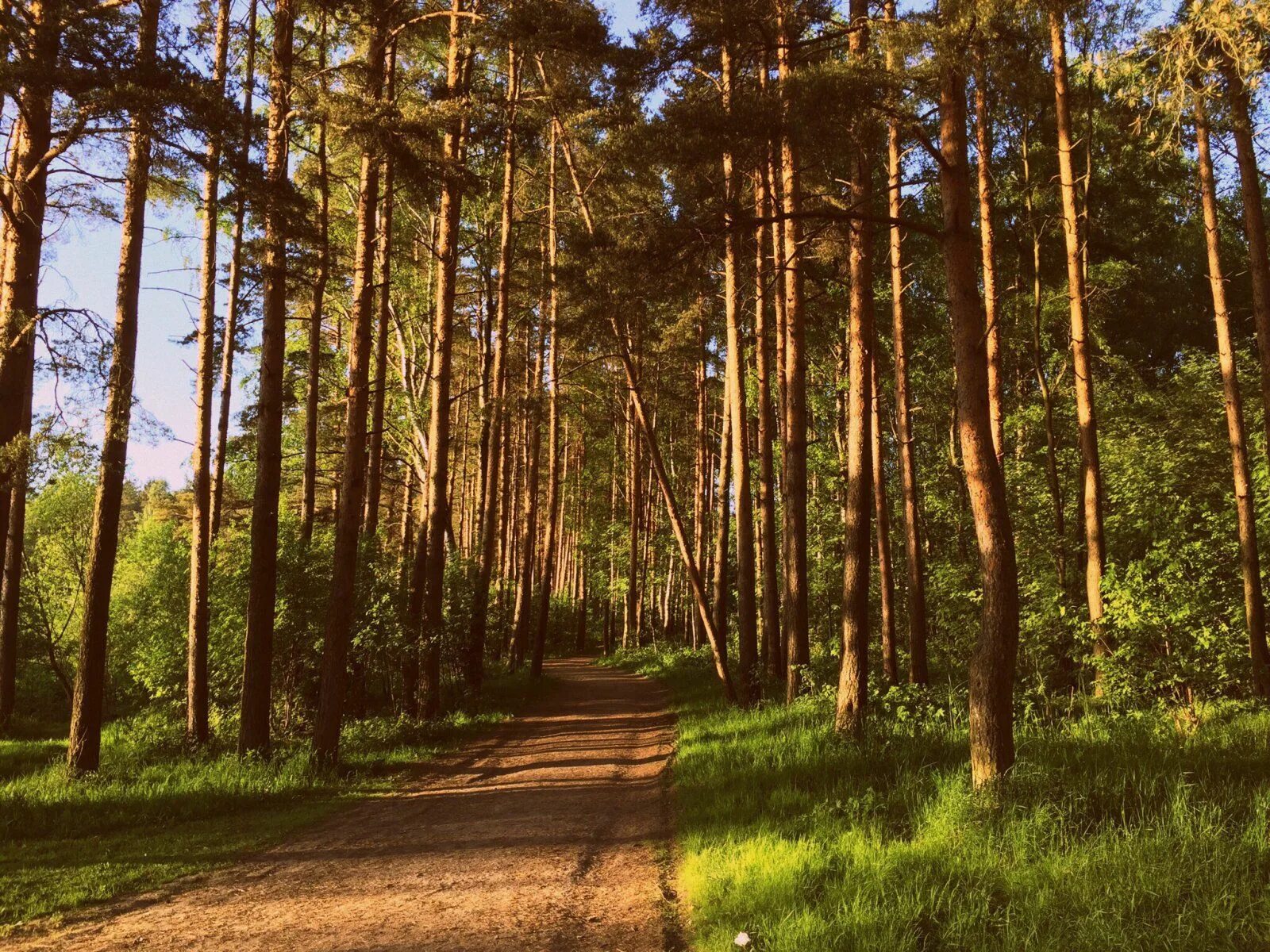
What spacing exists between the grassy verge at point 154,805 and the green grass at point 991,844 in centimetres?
405

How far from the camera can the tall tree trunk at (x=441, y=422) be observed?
526 inches

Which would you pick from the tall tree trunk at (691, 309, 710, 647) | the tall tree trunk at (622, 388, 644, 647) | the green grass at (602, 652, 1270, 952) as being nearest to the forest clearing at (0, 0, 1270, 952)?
the green grass at (602, 652, 1270, 952)

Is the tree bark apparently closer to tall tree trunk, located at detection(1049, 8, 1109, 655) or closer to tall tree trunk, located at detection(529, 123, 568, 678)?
tall tree trunk, located at detection(529, 123, 568, 678)

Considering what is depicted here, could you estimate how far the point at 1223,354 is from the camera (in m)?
11.6

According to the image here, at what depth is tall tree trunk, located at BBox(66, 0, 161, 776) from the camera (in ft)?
29.4

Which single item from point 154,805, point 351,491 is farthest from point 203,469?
point 154,805

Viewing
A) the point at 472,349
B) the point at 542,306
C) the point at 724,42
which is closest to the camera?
the point at 724,42

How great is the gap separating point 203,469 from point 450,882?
9481mm

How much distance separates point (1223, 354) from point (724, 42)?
8.90 m

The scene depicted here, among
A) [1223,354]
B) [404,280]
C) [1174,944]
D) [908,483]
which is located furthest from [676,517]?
[404,280]

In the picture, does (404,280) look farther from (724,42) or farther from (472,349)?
(724,42)

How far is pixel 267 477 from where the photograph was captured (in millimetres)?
10289

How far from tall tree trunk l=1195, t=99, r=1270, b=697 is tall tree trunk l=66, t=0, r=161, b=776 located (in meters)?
12.9

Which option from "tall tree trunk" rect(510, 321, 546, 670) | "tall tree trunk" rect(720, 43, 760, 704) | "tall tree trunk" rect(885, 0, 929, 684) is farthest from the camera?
"tall tree trunk" rect(510, 321, 546, 670)
